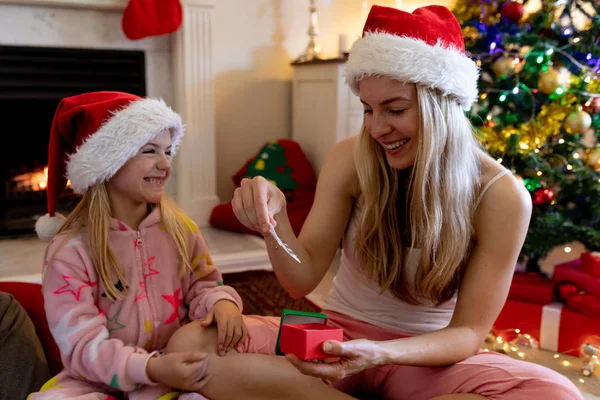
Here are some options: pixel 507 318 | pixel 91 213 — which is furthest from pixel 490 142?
pixel 91 213

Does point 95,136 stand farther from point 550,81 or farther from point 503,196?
point 550,81

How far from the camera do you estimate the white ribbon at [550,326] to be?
1.97 m

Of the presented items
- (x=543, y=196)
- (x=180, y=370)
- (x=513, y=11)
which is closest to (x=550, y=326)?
(x=543, y=196)

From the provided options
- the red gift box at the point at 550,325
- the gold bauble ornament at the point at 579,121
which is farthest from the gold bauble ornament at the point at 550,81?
the red gift box at the point at 550,325

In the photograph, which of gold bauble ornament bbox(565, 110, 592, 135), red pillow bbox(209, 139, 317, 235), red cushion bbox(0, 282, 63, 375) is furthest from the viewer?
red pillow bbox(209, 139, 317, 235)

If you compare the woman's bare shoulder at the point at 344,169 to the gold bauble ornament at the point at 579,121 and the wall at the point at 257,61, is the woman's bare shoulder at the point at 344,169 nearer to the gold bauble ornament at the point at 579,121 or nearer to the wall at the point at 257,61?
the gold bauble ornament at the point at 579,121

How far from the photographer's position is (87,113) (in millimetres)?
1223

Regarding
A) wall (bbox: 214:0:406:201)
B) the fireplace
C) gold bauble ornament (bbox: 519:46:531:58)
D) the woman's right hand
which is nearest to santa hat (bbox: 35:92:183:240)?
the woman's right hand

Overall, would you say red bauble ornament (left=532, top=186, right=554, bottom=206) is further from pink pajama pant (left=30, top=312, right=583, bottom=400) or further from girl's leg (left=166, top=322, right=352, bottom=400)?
girl's leg (left=166, top=322, right=352, bottom=400)

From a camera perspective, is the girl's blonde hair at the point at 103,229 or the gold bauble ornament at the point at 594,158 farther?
the gold bauble ornament at the point at 594,158

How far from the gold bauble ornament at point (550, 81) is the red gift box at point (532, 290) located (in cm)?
72

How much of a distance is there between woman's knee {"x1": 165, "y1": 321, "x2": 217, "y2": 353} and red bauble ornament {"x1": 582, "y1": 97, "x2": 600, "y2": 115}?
1729mm

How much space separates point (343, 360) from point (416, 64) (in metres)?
0.59

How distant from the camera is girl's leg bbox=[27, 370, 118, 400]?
3.61 ft
